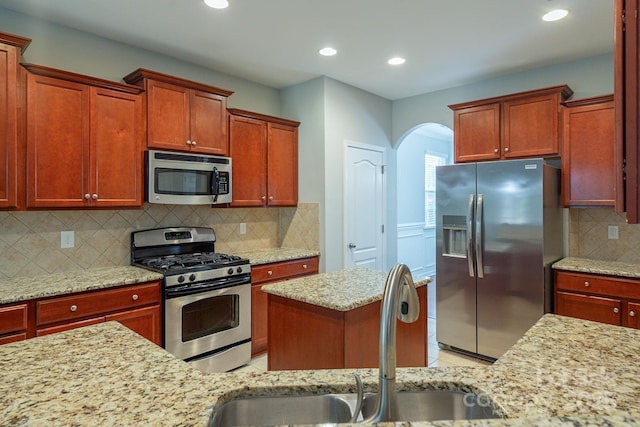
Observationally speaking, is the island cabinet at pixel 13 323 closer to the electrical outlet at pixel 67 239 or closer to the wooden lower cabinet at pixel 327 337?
the electrical outlet at pixel 67 239

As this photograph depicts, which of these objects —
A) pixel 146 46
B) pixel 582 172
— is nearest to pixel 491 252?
pixel 582 172

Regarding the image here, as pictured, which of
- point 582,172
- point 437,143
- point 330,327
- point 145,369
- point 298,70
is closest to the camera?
point 145,369

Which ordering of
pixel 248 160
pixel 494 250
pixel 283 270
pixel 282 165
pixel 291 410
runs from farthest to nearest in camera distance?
1. pixel 282 165
2. pixel 248 160
3. pixel 283 270
4. pixel 494 250
5. pixel 291 410

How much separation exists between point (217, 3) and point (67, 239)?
205 cm

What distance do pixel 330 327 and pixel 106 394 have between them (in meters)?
1.15

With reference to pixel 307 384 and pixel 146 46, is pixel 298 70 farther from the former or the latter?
pixel 307 384

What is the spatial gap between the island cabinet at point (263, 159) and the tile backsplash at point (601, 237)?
9.15 feet

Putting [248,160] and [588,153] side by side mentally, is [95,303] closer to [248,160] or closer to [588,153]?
[248,160]

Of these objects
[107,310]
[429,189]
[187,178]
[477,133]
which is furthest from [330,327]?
[429,189]

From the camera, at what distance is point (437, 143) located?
7402mm

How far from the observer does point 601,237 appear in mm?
3539

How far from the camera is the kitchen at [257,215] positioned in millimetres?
2777

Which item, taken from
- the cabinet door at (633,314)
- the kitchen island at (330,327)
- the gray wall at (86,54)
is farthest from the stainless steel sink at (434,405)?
the gray wall at (86,54)

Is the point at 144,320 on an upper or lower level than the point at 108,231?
lower
